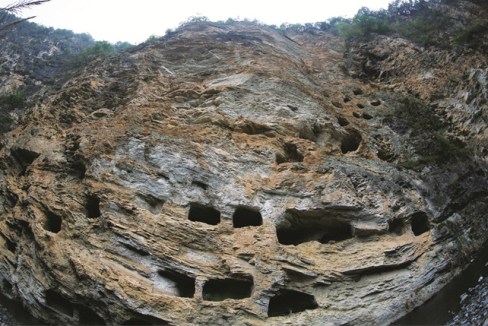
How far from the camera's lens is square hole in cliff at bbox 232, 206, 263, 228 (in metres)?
12.9

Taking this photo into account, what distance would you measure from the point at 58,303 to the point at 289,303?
18.8 feet

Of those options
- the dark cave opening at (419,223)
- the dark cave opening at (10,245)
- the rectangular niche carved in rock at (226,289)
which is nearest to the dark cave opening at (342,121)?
the dark cave opening at (419,223)

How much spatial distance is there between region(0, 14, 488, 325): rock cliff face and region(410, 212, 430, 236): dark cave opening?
0.04m

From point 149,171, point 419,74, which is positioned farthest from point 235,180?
point 419,74

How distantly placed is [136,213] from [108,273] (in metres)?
1.82

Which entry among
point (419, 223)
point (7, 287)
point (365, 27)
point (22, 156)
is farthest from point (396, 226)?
point (365, 27)

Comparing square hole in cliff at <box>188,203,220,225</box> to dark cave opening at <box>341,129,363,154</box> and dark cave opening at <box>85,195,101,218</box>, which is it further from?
dark cave opening at <box>341,129,363,154</box>

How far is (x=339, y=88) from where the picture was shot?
19.4m

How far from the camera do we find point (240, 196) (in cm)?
1285

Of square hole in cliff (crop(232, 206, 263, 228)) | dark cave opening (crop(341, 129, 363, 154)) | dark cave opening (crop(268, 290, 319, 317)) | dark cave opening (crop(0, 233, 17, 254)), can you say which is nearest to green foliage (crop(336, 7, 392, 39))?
dark cave opening (crop(341, 129, 363, 154))

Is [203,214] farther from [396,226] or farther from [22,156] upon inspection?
[22,156]

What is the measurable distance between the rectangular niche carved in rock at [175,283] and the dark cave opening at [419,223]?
6.27 m

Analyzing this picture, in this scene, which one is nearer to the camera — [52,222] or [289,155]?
[52,222]

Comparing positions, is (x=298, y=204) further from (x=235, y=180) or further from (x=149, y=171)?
(x=149, y=171)
